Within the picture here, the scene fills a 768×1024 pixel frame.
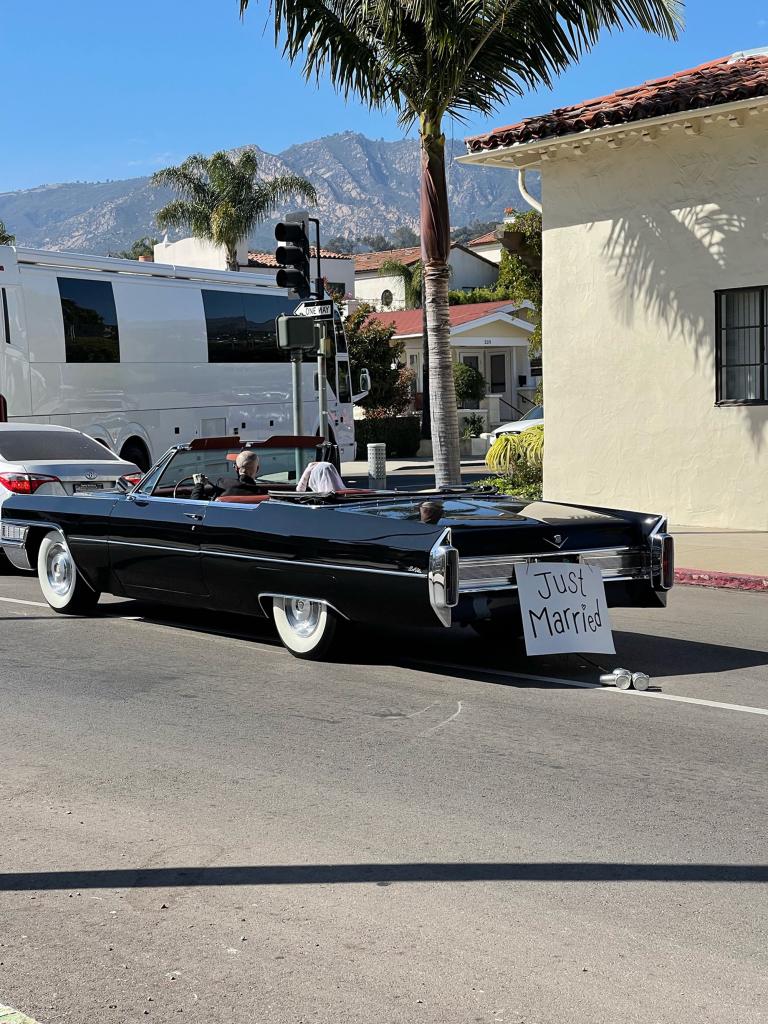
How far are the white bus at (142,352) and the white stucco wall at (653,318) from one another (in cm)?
674

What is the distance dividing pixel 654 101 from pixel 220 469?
8015mm

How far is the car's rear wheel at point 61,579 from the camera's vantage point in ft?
33.0

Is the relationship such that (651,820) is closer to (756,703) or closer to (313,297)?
(756,703)

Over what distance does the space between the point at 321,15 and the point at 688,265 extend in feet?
18.1

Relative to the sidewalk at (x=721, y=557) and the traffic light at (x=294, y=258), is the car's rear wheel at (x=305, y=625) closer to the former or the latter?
the sidewalk at (x=721, y=557)

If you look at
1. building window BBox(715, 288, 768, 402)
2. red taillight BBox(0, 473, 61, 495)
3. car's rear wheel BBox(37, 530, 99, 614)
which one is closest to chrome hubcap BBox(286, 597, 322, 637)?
car's rear wheel BBox(37, 530, 99, 614)

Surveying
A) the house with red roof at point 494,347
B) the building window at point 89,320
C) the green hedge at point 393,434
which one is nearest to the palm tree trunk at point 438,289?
the building window at point 89,320

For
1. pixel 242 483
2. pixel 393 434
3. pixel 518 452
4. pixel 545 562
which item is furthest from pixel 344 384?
pixel 545 562

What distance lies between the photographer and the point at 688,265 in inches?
605

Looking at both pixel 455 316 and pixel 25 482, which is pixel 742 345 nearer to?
pixel 25 482

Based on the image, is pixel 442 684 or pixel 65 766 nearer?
pixel 65 766

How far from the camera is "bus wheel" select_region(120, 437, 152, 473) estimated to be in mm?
21867

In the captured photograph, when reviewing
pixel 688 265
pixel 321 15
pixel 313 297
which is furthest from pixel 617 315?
pixel 321 15

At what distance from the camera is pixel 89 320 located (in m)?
20.6
